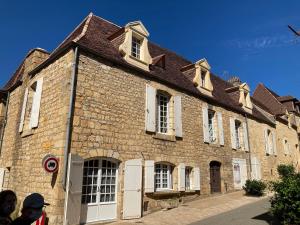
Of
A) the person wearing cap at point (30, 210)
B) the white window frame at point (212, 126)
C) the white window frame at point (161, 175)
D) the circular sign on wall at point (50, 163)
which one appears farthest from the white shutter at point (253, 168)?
the person wearing cap at point (30, 210)

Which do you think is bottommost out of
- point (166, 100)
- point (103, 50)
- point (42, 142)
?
point (42, 142)

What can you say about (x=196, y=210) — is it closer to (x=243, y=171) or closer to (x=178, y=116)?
(x=178, y=116)

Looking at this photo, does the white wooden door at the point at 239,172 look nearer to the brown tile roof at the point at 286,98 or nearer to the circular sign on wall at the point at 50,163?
the circular sign on wall at the point at 50,163

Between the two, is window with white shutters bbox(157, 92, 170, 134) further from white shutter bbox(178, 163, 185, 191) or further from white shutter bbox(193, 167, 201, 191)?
white shutter bbox(193, 167, 201, 191)

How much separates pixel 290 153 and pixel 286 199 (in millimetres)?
18136

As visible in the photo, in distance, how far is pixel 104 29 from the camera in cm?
1098

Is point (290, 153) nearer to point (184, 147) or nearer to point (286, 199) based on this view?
point (184, 147)

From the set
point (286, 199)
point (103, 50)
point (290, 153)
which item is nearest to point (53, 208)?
point (103, 50)

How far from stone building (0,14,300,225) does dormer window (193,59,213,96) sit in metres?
0.06

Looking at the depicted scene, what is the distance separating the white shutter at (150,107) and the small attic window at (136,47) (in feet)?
4.43

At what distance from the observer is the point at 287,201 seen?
20.5 ft

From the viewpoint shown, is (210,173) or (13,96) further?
(210,173)

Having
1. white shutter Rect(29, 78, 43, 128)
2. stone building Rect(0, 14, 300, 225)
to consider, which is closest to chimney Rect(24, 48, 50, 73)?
stone building Rect(0, 14, 300, 225)

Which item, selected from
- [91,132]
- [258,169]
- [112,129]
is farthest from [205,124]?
[91,132]
